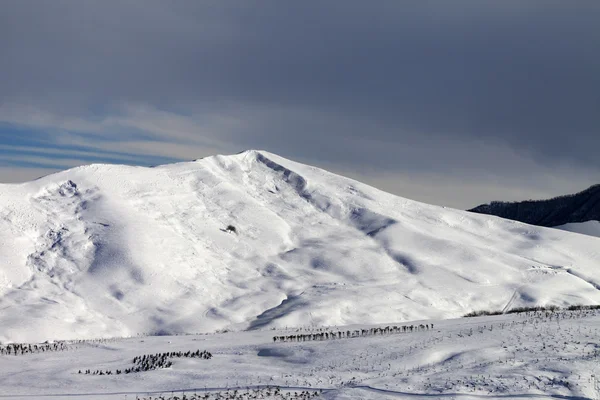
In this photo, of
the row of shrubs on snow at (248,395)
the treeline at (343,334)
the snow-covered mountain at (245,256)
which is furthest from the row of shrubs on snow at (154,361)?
the snow-covered mountain at (245,256)

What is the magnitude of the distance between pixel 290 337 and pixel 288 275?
29.6 metres

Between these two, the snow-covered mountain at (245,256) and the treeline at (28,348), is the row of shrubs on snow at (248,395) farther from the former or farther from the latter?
the snow-covered mountain at (245,256)

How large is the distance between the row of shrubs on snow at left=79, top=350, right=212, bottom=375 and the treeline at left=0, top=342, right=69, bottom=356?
9.61m

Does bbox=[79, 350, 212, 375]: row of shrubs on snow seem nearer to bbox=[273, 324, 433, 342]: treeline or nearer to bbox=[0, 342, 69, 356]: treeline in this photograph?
bbox=[273, 324, 433, 342]: treeline

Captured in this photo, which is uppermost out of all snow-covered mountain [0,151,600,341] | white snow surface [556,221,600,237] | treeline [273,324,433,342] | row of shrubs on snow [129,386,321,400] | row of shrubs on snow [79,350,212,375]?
white snow surface [556,221,600,237]

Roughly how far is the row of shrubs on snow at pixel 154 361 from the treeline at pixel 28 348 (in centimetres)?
961

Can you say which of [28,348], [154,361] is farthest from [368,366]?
[28,348]

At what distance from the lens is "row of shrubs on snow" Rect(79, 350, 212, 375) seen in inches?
1374

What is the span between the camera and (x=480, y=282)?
252ft

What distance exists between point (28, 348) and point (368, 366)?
88.0 feet

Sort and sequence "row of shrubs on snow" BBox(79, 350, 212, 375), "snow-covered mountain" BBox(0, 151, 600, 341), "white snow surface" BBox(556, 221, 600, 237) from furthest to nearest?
"white snow surface" BBox(556, 221, 600, 237) → "snow-covered mountain" BBox(0, 151, 600, 341) → "row of shrubs on snow" BBox(79, 350, 212, 375)

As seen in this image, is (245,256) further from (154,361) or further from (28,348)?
(154,361)

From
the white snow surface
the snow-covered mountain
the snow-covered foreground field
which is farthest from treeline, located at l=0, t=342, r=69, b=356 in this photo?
the white snow surface

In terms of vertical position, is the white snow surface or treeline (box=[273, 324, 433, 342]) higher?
the white snow surface
